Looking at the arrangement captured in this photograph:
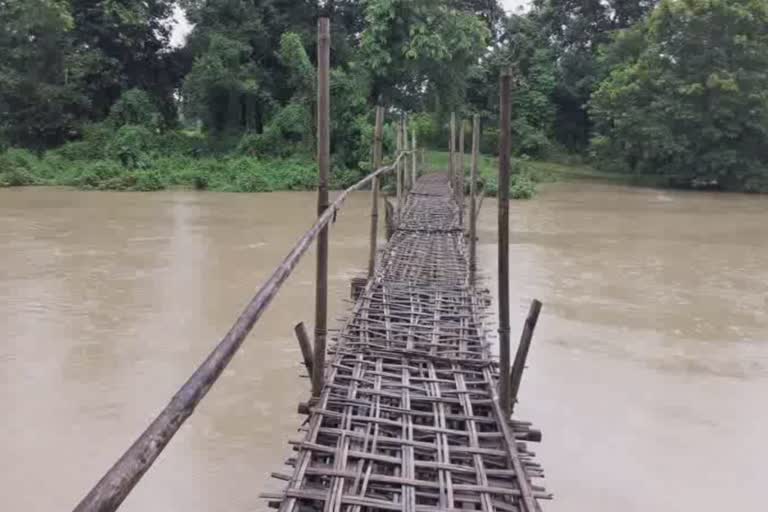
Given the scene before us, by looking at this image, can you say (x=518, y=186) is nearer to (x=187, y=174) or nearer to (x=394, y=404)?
(x=187, y=174)

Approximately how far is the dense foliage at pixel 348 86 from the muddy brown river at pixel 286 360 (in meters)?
5.82

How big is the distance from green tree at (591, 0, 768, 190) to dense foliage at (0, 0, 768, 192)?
0.10ft

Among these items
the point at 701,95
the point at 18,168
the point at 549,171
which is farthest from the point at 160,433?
the point at 549,171

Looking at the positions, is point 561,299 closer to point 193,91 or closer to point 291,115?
point 291,115

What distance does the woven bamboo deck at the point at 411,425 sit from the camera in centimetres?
192

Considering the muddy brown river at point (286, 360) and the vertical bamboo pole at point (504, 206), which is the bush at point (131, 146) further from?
the vertical bamboo pole at point (504, 206)

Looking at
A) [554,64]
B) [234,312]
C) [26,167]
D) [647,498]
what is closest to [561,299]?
[234,312]

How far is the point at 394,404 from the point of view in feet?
8.41

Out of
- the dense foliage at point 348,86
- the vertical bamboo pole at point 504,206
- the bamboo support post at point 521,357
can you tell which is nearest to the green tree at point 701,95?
the dense foliage at point 348,86

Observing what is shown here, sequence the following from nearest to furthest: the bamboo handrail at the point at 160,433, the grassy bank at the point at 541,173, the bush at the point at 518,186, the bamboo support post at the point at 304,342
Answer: the bamboo handrail at the point at 160,433
the bamboo support post at the point at 304,342
the bush at the point at 518,186
the grassy bank at the point at 541,173

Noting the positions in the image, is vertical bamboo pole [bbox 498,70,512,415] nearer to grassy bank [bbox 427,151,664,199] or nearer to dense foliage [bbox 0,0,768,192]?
grassy bank [bbox 427,151,664,199]

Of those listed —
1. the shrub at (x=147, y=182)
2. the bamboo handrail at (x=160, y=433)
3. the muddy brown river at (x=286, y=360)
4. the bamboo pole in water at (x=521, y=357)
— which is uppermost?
the shrub at (x=147, y=182)

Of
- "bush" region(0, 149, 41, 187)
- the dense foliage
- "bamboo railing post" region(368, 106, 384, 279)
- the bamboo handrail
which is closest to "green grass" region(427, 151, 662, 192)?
the dense foliage

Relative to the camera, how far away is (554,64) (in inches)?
779
